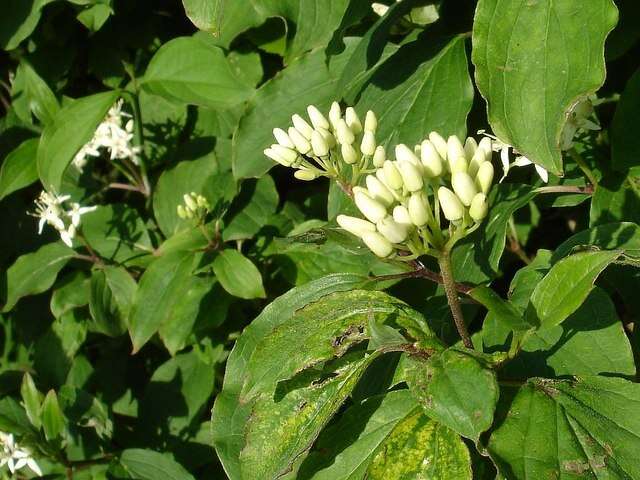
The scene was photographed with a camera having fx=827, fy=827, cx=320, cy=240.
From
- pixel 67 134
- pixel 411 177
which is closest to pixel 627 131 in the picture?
pixel 411 177

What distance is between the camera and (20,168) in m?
2.44

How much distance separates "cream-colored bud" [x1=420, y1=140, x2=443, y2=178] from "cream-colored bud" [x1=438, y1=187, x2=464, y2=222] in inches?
3.6

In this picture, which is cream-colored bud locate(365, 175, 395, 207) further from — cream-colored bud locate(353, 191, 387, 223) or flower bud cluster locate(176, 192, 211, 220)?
flower bud cluster locate(176, 192, 211, 220)

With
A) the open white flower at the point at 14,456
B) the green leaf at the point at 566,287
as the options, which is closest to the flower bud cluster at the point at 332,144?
the green leaf at the point at 566,287

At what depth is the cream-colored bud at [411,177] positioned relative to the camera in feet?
3.75

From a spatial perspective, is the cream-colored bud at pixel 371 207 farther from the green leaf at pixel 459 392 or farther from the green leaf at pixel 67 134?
the green leaf at pixel 67 134

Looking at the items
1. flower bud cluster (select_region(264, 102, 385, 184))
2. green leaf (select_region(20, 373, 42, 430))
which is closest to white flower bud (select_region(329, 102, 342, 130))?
flower bud cluster (select_region(264, 102, 385, 184))

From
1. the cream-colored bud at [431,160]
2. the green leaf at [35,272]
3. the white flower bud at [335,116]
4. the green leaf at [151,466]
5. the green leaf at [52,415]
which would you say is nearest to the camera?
the cream-colored bud at [431,160]

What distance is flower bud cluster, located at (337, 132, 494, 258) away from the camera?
112 centimetres

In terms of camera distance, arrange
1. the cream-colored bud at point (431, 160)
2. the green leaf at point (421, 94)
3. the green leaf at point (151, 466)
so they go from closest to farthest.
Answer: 1. the cream-colored bud at point (431, 160)
2. the green leaf at point (421, 94)
3. the green leaf at point (151, 466)

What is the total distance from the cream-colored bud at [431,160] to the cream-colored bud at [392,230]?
0.44 ft

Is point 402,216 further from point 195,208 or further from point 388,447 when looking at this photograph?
point 195,208

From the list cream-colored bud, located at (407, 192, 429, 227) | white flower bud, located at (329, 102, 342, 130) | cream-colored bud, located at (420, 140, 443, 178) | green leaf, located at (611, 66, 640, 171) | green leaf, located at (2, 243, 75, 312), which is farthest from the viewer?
green leaf, located at (2, 243, 75, 312)

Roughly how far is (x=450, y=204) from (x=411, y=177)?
67 mm
